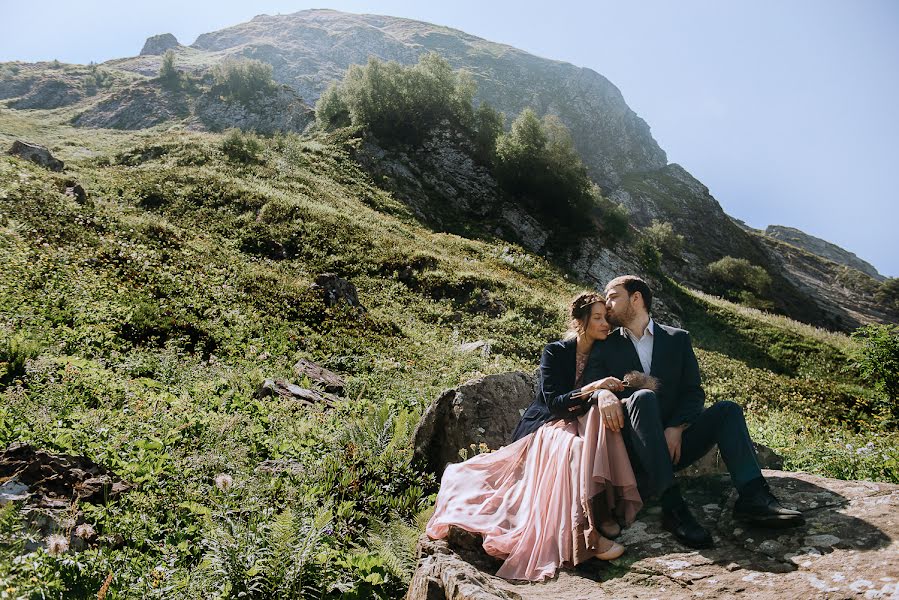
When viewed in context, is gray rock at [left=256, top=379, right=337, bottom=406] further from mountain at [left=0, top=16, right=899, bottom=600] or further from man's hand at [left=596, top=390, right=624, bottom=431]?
man's hand at [left=596, top=390, right=624, bottom=431]

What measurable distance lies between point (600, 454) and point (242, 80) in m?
80.7

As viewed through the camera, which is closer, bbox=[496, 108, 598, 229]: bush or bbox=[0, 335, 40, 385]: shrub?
bbox=[0, 335, 40, 385]: shrub

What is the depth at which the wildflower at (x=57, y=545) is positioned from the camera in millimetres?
3621

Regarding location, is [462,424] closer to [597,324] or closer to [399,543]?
[399,543]

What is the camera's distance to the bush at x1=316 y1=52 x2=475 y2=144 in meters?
46.1

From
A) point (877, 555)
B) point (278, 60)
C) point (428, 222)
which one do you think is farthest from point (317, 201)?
point (278, 60)

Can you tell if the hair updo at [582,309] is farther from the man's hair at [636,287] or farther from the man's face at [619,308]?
the man's hair at [636,287]

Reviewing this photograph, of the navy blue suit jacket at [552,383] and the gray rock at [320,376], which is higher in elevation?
the navy blue suit jacket at [552,383]

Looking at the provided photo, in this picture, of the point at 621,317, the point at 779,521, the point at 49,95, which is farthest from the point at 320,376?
the point at 49,95

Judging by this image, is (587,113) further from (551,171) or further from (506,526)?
(506,526)

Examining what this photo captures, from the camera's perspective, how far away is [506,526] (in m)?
4.69

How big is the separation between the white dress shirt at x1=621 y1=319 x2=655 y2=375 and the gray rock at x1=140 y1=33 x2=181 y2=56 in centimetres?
17484

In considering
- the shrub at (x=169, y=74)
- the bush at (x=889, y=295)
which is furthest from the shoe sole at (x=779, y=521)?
the shrub at (x=169, y=74)

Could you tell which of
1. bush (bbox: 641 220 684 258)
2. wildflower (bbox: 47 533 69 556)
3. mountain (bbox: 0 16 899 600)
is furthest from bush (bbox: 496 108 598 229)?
wildflower (bbox: 47 533 69 556)
